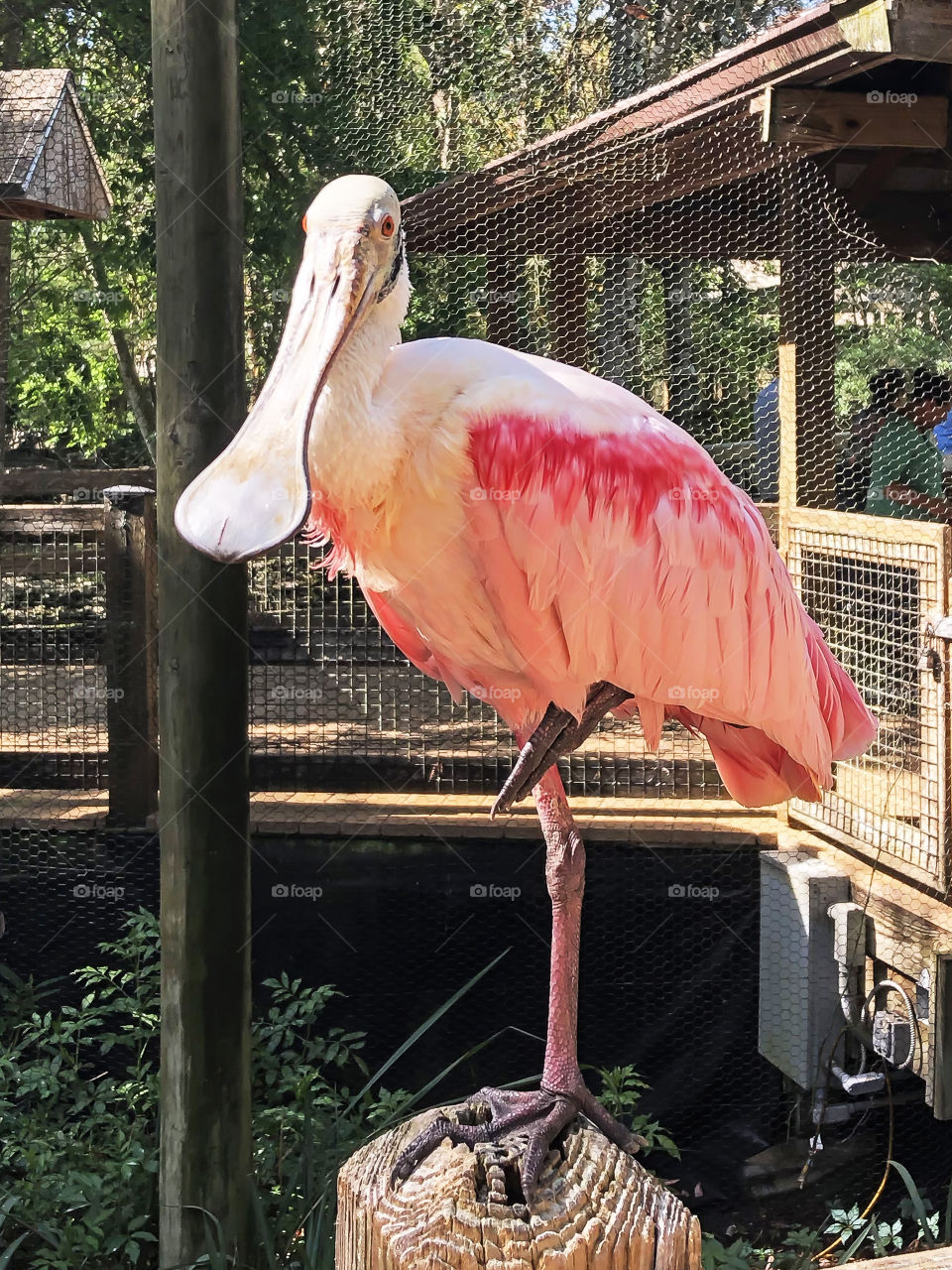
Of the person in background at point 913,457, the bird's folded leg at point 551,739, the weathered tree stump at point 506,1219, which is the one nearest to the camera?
the weathered tree stump at point 506,1219

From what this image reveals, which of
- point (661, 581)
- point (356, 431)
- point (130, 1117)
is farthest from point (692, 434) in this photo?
point (130, 1117)

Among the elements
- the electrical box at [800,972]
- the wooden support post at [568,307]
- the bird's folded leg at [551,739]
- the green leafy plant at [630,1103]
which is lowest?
the green leafy plant at [630,1103]

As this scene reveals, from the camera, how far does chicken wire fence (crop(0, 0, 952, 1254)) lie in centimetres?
377

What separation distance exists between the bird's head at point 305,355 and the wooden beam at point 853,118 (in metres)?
1.78

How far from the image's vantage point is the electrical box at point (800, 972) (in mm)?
3783

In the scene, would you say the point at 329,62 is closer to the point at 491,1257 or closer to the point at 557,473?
the point at 557,473

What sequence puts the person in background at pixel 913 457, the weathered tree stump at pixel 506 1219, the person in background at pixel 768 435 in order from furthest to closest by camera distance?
the person in background at pixel 768 435
the person in background at pixel 913 457
the weathered tree stump at pixel 506 1219

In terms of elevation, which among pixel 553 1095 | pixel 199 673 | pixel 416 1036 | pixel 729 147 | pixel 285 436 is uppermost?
pixel 729 147

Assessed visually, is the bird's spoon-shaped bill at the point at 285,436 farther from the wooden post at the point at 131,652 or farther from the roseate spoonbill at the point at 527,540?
the wooden post at the point at 131,652

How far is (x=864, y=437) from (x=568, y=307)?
43.7 inches

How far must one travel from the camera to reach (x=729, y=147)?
12.5 feet

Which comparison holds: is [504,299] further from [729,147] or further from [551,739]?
[551,739]

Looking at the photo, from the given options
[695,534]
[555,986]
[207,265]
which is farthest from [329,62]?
[555,986]

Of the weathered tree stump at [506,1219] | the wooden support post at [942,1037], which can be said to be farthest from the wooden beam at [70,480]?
the weathered tree stump at [506,1219]
